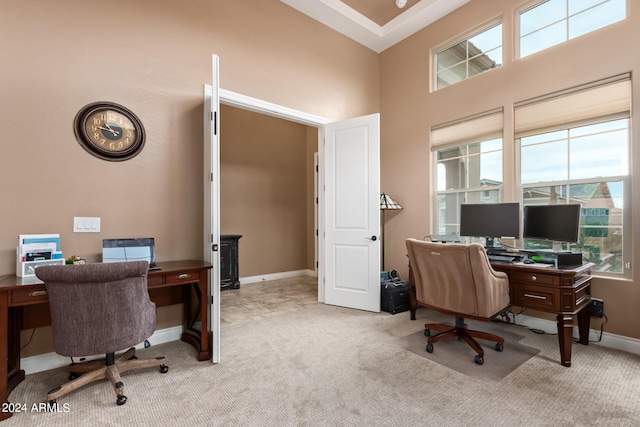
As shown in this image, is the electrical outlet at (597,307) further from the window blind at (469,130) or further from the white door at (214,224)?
the white door at (214,224)

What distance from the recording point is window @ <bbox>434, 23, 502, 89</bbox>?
3.58 m

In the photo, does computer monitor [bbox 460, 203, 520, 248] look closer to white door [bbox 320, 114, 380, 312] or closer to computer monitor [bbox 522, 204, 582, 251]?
computer monitor [bbox 522, 204, 582, 251]

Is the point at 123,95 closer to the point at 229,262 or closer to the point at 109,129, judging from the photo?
the point at 109,129

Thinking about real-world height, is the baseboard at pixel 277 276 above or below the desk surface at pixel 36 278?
below

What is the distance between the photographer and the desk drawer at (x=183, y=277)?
240cm

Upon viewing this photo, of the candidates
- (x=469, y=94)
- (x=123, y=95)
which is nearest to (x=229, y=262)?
(x=123, y=95)

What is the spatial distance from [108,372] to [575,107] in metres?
4.55

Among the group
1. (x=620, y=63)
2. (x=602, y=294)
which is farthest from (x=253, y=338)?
(x=620, y=63)

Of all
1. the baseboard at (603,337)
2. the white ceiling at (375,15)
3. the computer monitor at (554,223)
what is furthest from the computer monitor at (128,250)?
the baseboard at (603,337)

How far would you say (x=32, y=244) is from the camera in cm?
217

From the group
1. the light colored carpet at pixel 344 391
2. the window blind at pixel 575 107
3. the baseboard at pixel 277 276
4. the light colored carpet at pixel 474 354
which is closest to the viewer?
the light colored carpet at pixel 344 391

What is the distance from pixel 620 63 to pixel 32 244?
5.02 m

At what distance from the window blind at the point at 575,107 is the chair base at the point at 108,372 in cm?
416

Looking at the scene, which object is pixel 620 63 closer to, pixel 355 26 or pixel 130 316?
pixel 355 26
